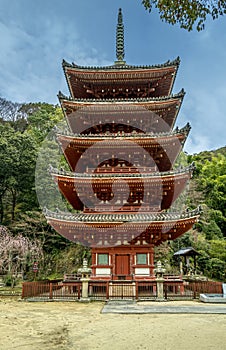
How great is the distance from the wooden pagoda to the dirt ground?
5081 millimetres

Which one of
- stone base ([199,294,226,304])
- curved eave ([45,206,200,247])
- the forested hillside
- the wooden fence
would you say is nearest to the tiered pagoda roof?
curved eave ([45,206,200,247])

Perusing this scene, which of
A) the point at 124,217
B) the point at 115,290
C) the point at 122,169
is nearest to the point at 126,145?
the point at 122,169

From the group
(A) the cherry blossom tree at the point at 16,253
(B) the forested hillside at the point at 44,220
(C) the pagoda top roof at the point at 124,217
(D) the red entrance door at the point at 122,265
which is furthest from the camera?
(B) the forested hillside at the point at 44,220

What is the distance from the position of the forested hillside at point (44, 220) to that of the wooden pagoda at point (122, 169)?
11.5 metres

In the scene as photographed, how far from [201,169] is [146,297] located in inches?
1256

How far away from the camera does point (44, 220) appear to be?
30.5 metres

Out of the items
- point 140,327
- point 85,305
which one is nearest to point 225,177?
point 85,305

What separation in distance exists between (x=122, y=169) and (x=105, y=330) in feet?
34.3

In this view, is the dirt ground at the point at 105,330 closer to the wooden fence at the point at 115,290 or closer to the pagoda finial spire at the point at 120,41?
the wooden fence at the point at 115,290

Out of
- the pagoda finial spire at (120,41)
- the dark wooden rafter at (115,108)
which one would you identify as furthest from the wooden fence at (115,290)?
the pagoda finial spire at (120,41)

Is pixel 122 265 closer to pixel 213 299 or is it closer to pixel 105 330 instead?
pixel 213 299

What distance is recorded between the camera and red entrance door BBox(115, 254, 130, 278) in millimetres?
16109

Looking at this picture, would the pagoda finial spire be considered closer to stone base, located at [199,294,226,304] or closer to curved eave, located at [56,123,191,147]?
curved eave, located at [56,123,191,147]

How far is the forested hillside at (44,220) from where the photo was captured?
92.5ft
